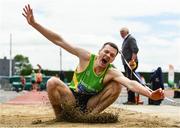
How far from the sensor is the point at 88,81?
7.22m

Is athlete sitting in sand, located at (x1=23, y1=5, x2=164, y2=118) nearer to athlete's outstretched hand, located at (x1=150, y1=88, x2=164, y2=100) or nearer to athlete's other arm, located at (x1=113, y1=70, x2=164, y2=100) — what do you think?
athlete's other arm, located at (x1=113, y1=70, x2=164, y2=100)

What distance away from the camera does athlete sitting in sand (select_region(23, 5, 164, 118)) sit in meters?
7.12

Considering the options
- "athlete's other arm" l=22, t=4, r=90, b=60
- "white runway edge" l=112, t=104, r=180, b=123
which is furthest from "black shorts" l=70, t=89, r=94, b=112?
"white runway edge" l=112, t=104, r=180, b=123

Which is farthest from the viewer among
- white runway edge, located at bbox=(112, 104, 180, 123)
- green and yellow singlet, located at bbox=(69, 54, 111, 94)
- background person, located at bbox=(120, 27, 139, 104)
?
background person, located at bbox=(120, 27, 139, 104)

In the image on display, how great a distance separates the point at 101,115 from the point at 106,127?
0.61 metres

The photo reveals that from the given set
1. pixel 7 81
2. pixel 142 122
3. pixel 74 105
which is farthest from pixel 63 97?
pixel 7 81

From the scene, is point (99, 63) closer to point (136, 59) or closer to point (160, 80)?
point (136, 59)

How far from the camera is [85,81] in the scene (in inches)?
285

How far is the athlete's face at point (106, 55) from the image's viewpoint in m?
7.05

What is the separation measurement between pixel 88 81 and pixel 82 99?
33 cm

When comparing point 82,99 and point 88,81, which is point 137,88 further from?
point 82,99

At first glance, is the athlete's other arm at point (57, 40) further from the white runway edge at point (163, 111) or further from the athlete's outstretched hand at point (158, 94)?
the white runway edge at point (163, 111)

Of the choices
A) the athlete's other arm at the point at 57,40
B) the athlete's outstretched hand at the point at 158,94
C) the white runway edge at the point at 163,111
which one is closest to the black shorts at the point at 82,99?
the athlete's other arm at the point at 57,40

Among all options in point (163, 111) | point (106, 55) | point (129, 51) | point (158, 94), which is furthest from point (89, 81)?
point (129, 51)
